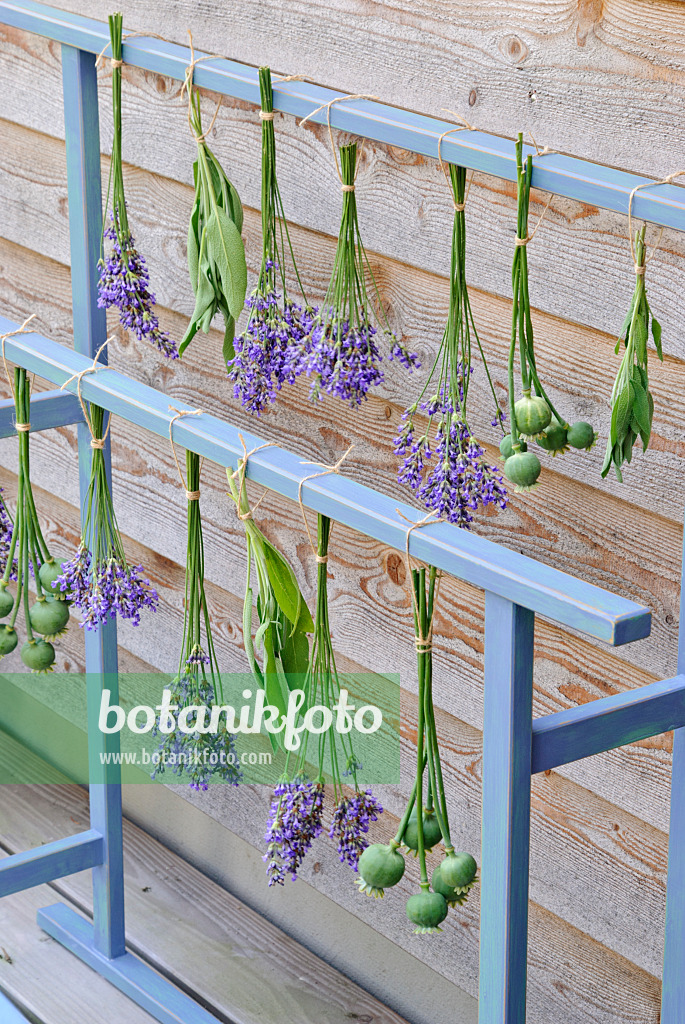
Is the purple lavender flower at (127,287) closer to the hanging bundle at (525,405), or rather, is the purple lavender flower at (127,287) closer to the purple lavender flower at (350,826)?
the hanging bundle at (525,405)

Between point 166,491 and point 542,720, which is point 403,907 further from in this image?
point 542,720

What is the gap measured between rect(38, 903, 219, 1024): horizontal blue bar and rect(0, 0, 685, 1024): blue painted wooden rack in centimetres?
50

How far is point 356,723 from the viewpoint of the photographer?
6.42ft

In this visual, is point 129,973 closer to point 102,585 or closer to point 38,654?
point 38,654

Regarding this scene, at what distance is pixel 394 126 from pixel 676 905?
0.80 m

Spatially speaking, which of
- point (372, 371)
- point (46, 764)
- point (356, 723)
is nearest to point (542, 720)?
point (372, 371)

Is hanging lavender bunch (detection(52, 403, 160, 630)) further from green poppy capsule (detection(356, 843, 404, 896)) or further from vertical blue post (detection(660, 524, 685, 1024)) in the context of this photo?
vertical blue post (detection(660, 524, 685, 1024))

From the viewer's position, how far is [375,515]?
3.29 feet

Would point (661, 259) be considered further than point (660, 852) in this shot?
No

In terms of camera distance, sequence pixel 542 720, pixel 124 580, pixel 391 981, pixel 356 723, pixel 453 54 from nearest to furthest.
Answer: pixel 542 720
pixel 124 580
pixel 453 54
pixel 356 723
pixel 391 981

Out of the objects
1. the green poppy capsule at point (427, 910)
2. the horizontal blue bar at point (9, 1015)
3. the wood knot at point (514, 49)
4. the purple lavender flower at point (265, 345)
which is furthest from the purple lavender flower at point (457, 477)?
the horizontal blue bar at point (9, 1015)

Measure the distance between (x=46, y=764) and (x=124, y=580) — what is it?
5.02 feet
